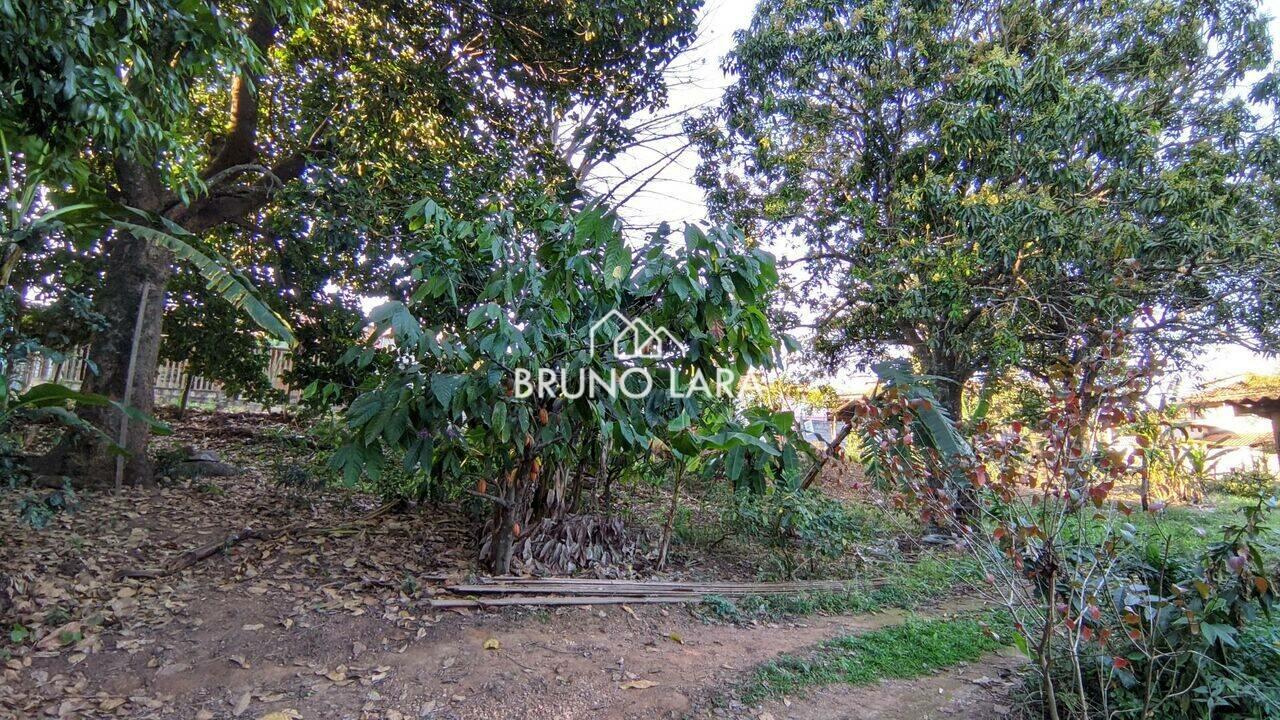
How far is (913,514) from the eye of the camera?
10.0 ft

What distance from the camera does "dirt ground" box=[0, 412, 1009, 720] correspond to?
2969 mm

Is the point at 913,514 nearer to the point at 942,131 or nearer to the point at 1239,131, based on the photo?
the point at 942,131

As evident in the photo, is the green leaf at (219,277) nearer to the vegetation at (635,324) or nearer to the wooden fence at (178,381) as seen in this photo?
the vegetation at (635,324)

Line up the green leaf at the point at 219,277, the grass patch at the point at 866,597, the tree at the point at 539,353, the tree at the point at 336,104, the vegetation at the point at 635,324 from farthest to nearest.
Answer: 1. the tree at the point at 336,104
2. the grass patch at the point at 866,597
3. the green leaf at the point at 219,277
4. the tree at the point at 539,353
5. the vegetation at the point at 635,324

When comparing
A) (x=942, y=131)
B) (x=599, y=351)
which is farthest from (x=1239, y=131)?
(x=599, y=351)

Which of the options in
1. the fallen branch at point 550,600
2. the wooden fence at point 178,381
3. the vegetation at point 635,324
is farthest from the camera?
the wooden fence at point 178,381

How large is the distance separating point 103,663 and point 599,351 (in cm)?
313

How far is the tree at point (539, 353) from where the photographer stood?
10.7 ft

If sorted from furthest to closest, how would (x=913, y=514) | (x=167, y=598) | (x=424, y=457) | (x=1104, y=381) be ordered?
(x=167, y=598)
(x=424, y=457)
(x=913, y=514)
(x=1104, y=381)

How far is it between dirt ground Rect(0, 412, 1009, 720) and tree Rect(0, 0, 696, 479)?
5.99 ft

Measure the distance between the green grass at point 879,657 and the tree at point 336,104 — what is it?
472 centimetres

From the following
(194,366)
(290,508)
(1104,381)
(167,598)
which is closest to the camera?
(1104,381)

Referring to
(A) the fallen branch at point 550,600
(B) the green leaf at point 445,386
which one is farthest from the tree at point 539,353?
(A) the fallen branch at point 550,600

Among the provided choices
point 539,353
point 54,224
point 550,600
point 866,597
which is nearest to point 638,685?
point 550,600
